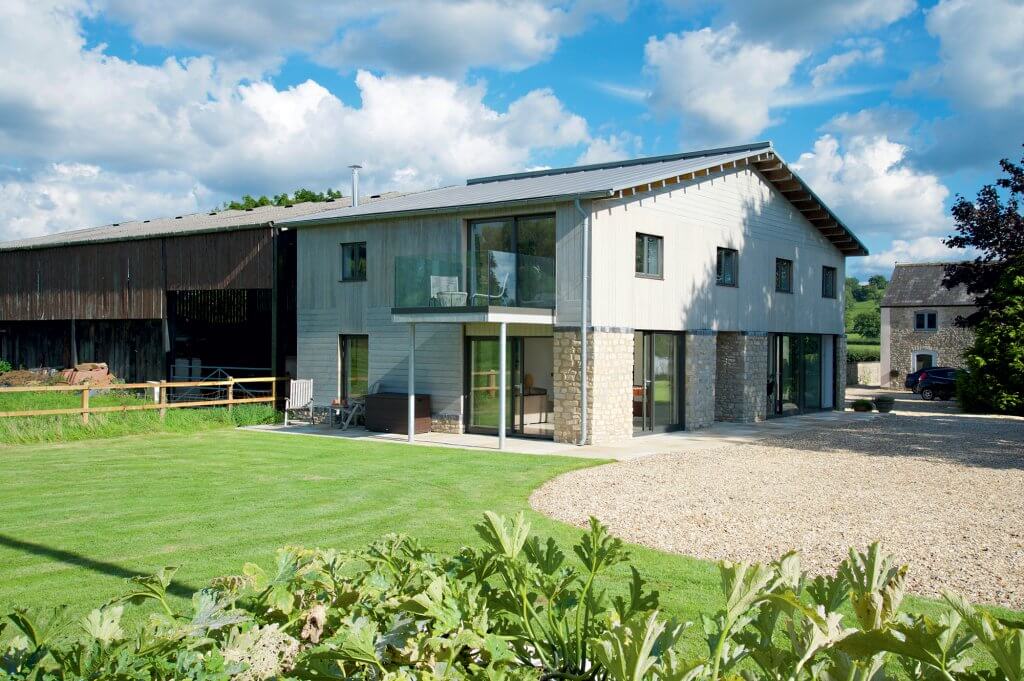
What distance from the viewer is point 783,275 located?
75.4ft

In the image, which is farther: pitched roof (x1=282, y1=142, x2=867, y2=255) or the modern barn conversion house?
pitched roof (x1=282, y1=142, x2=867, y2=255)

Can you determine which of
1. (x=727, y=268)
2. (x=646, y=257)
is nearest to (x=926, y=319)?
(x=727, y=268)

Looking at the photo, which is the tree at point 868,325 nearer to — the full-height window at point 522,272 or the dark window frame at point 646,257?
the dark window frame at point 646,257

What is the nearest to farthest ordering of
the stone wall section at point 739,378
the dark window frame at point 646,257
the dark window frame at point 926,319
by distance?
the dark window frame at point 646,257 → the stone wall section at point 739,378 → the dark window frame at point 926,319

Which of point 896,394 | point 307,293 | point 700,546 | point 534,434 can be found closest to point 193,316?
point 307,293

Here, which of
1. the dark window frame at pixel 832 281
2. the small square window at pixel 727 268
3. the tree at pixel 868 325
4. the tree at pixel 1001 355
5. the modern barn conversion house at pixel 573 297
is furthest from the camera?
the tree at pixel 868 325

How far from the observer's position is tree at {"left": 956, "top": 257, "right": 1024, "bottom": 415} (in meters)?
24.4

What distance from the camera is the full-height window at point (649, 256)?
17656mm

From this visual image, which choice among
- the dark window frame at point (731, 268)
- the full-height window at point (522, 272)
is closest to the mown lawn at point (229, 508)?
the full-height window at point (522, 272)

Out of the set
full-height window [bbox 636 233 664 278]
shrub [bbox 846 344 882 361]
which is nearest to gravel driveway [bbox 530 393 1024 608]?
full-height window [bbox 636 233 664 278]

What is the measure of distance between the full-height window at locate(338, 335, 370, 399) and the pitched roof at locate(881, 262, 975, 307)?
3029 centimetres

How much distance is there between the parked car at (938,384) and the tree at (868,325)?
55.8 meters

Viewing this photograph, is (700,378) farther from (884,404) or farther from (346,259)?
(346,259)

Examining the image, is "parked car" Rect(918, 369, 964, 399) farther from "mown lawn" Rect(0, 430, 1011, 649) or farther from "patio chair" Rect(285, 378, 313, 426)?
"patio chair" Rect(285, 378, 313, 426)
